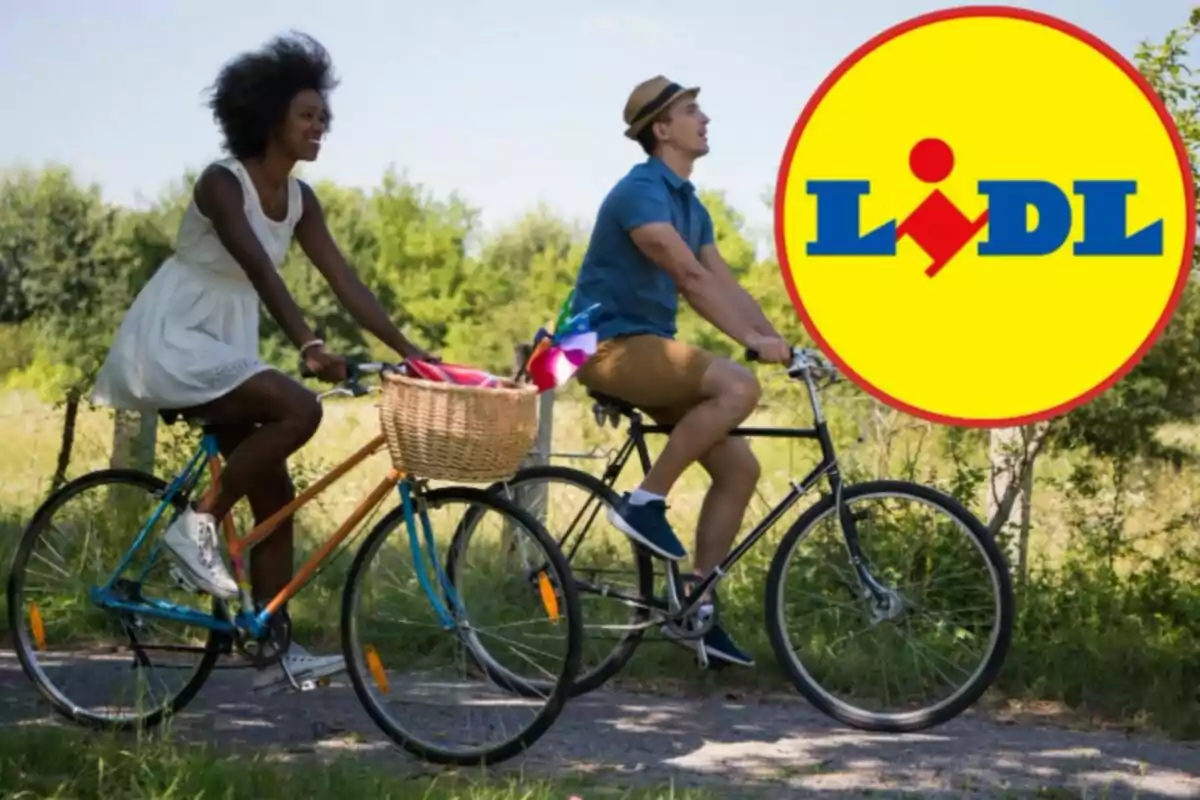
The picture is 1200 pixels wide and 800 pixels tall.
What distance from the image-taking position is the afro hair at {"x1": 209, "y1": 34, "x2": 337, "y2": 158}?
5113 mm

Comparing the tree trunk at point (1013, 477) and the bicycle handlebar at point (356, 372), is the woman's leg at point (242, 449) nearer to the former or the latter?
the bicycle handlebar at point (356, 372)

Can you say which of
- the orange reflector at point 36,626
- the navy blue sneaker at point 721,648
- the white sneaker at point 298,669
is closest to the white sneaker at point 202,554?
the white sneaker at point 298,669

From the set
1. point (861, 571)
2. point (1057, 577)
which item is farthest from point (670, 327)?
point (1057, 577)

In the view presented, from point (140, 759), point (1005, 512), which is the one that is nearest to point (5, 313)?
point (1005, 512)

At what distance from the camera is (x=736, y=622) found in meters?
6.93

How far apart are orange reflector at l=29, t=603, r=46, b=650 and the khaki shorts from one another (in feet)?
6.83

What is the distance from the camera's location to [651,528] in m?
5.57

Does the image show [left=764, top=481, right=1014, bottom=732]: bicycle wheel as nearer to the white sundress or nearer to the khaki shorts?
the khaki shorts

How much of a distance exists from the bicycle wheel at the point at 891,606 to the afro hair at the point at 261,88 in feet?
7.08

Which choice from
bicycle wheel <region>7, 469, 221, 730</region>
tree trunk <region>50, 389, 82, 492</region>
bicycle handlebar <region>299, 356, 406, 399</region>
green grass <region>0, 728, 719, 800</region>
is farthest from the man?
tree trunk <region>50, 389, 82, 492</region>

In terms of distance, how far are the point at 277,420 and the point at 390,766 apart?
1106 mm

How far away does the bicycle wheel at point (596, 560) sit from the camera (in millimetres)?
5719

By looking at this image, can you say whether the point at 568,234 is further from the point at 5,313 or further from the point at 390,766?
the point at 390,766

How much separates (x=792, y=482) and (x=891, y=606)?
544 millimetres
